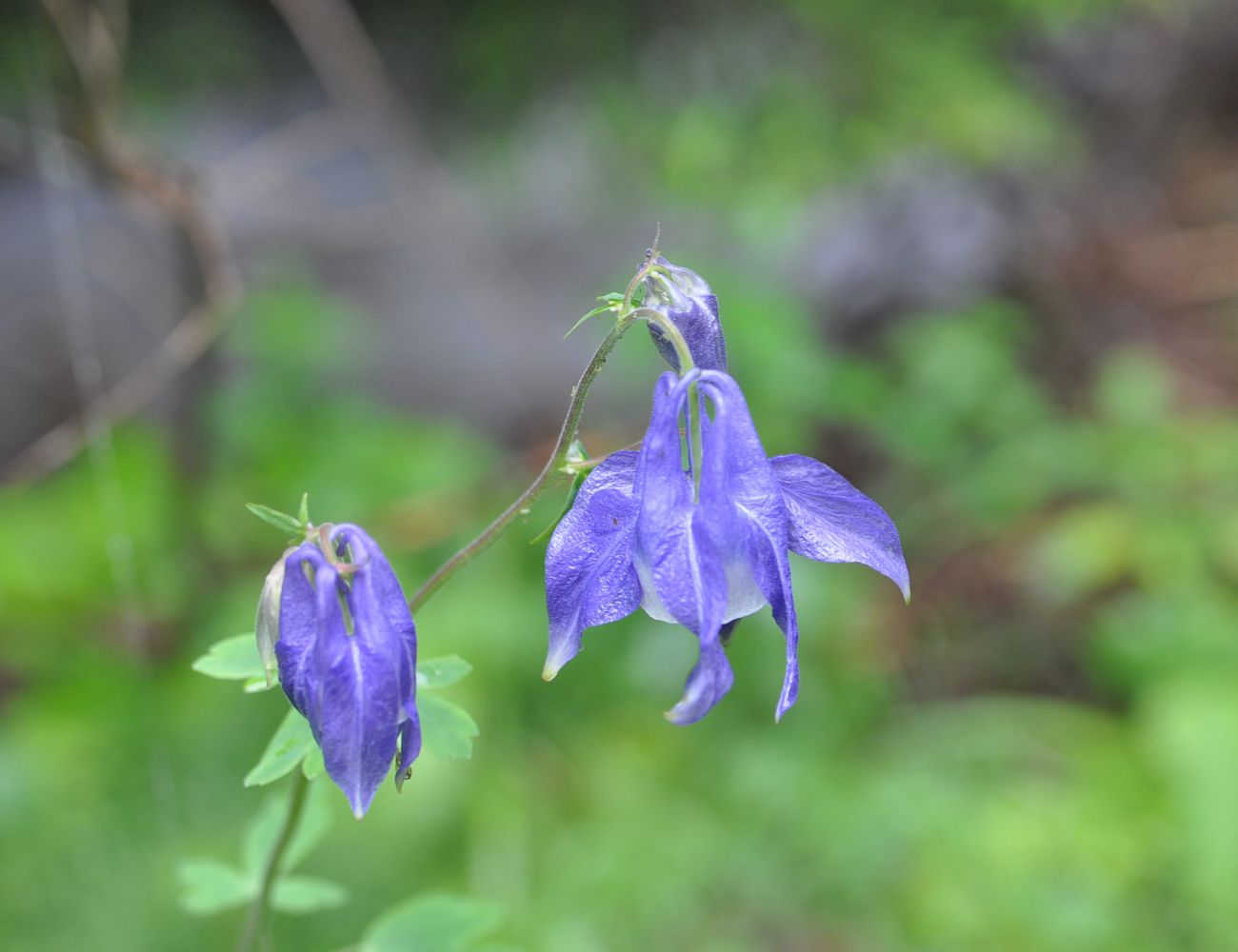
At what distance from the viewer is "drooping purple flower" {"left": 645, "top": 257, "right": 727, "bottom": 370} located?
95 centimetres

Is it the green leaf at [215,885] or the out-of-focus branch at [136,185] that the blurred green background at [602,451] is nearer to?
the out-of-focus branch at [136,185]

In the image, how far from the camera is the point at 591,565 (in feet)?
2.96

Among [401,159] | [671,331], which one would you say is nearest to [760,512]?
[671,331]

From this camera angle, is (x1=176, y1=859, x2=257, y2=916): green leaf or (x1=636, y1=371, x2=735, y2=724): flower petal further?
(x1=176, y1=859, x2=257, y2=916): green leaf

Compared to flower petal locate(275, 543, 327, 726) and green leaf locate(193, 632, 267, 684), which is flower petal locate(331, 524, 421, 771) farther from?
green leaf locate(193, 632, 267, 684)

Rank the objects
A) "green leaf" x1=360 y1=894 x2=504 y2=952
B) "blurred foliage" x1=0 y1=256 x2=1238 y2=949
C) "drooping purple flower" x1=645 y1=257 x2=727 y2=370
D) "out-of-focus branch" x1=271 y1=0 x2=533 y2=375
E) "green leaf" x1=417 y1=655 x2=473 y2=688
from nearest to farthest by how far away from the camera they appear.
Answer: "drooping purple flower" x1=645 y1=257 x2=727 y2=370
"green leaf" x1=417 y1=655 x2=473 y2=688
"green leaf" x1=360 y1=894 x2=504 y2=952
"blurred foliage" x1=0 y1=256 x2=1238 y2=949
"out-of-focus branch" x1=271 y1=0 x2=533 y2=375

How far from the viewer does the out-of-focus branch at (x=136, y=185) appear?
234 cm

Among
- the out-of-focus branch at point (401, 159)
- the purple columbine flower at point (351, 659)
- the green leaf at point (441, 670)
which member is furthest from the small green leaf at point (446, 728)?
the out-of-focus branch at point (401, 159)

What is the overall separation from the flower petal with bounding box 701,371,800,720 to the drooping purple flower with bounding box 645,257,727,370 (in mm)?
71

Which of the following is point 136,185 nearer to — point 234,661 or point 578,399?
point 234,661

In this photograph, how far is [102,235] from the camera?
134 inches

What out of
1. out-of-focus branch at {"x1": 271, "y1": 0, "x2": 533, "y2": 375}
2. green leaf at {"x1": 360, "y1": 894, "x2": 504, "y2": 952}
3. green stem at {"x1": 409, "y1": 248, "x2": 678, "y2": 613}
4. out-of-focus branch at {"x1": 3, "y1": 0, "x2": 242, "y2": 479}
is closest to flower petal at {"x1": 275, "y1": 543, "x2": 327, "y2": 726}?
green stem at {"x1": 409, "y1": 248, "x2": 678, "y2": 613}

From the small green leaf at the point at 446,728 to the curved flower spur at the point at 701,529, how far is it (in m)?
0.13

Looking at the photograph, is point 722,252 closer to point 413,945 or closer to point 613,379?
point 613,379
